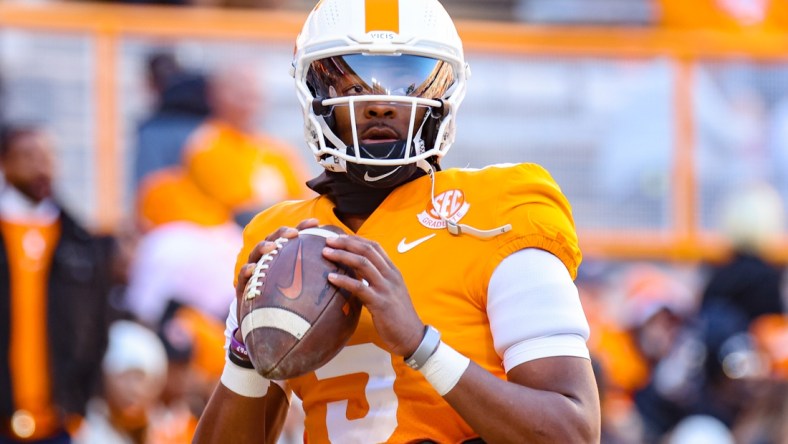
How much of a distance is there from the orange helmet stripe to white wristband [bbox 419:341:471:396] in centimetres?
75

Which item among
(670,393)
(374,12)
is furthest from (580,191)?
(374,12)

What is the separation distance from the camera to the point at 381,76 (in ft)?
9.73

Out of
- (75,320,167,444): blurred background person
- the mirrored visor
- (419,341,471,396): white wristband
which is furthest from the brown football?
(75,320,167,444): blurred background person

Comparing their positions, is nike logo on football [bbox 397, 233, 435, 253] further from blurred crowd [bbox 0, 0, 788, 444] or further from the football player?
blurred crowd [bbox 0, 0, 788, 444]

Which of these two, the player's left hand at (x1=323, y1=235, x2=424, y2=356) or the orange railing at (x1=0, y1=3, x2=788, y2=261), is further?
the orange railing at (x1=0, y1=3, x2=788, y2=261)

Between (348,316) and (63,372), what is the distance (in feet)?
12.8

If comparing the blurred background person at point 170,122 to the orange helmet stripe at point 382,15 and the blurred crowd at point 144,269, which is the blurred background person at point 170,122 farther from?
the orange helmet stripe at point 382,15

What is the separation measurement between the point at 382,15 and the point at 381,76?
0.16 meters

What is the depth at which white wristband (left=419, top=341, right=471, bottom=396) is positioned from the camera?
8.61 ft

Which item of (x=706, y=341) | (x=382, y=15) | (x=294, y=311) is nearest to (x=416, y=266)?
(x=294, y=311)

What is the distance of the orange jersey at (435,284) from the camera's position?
9.21 ft

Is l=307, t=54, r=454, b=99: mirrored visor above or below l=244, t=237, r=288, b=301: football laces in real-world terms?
above

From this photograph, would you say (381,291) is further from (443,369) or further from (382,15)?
(382,15)

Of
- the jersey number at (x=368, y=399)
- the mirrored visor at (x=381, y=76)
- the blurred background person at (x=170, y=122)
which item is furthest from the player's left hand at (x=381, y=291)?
the blurred background person at (x=170, y=122)
